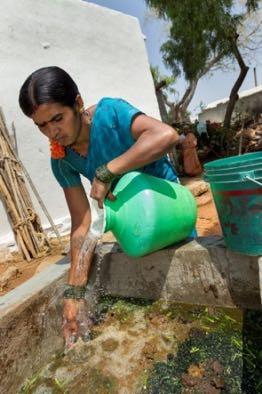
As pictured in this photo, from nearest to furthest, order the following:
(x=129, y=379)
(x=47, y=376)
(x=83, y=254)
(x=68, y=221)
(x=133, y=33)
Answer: (x=129, y=379) → (x=47, y=376) → (x=83, y=254) → (x=68, y=221) → (x=133, y=33)

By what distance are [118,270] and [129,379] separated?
744mm

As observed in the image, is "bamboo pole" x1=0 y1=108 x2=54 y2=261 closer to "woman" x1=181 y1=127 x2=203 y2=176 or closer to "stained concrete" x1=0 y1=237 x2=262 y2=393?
"stained concrete" x1=0 y1=237 x2=262 y2=393

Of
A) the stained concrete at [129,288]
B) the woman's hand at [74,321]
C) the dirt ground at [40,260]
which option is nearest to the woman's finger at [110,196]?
the stained concrete at [129,288]

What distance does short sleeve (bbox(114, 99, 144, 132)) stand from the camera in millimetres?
1712

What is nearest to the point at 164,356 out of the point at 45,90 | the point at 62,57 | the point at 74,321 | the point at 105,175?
the point at 74,321

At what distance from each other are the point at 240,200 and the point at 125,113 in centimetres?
70

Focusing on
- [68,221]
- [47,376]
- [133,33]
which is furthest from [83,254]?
[133,33]

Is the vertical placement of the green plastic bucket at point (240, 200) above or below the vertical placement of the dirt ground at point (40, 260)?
above

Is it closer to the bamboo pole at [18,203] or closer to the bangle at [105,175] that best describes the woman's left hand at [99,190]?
the bangle at [105,175]

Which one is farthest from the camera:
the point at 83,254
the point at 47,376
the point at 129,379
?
the point at 83,254

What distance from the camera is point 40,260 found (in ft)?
14.4

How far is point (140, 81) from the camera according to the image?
7047 mm

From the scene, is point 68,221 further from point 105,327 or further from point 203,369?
point 203,369

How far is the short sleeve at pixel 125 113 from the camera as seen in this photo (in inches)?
67.4
